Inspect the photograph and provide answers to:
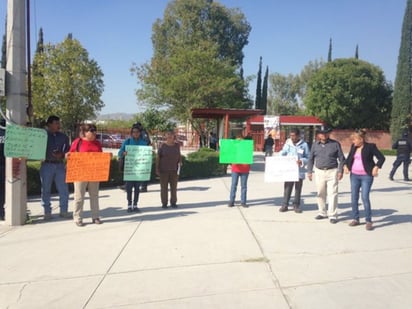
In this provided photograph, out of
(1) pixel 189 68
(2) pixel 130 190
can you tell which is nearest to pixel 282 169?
(2) pixel 130 190

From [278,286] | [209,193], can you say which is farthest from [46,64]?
[278,286]

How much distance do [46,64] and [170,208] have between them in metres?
22.7

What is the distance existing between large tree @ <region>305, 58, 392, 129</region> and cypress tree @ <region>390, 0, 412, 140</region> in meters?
2.70

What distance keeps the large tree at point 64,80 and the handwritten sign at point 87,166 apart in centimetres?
2160

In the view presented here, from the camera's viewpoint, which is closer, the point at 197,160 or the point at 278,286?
the point at 278,286

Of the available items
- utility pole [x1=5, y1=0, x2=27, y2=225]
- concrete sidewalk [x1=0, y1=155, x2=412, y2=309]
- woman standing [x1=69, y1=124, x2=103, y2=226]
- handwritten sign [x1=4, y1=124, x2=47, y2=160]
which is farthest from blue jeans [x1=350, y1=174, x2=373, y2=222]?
utility pole [x1=5, y1=0, x2=27, y2=225]

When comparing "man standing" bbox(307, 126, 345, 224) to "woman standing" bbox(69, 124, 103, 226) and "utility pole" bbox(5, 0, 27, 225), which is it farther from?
"utility pole" bbox(5, 0, 27, 225)

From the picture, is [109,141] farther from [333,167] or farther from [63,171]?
[333,167]

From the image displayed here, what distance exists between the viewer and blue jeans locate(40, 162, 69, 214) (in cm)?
688

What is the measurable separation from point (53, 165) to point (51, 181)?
0.29m

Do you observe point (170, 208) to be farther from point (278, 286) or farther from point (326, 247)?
point (278, 286)

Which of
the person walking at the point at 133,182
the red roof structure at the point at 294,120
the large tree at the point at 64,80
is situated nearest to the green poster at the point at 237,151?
the person walking at the point at 133,182

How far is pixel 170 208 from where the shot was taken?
26.6 ft

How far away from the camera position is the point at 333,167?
7.02 meters
